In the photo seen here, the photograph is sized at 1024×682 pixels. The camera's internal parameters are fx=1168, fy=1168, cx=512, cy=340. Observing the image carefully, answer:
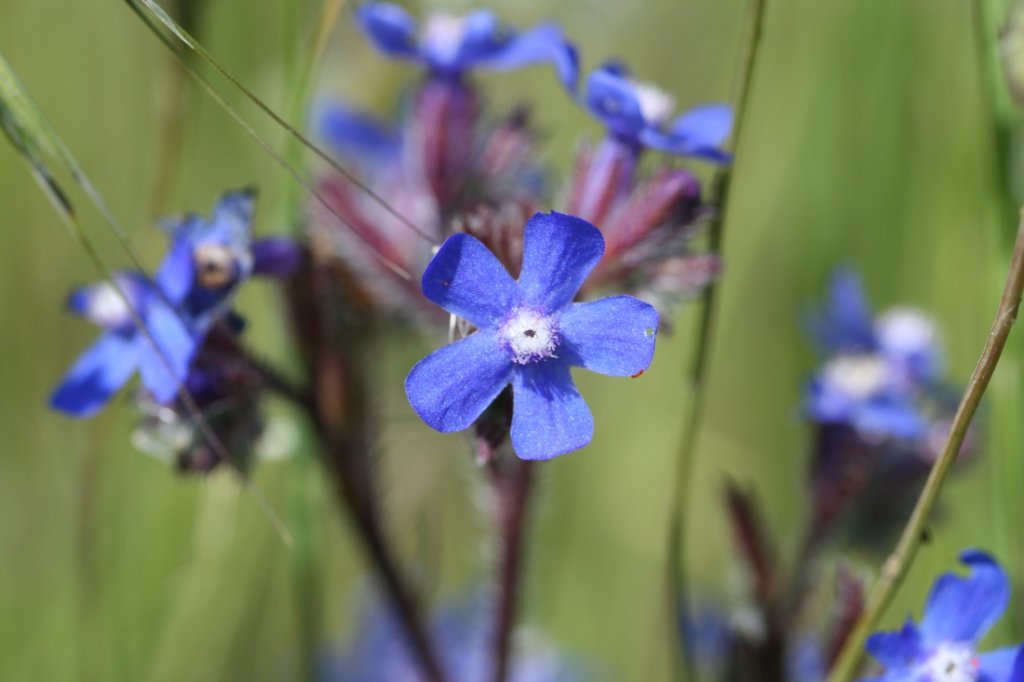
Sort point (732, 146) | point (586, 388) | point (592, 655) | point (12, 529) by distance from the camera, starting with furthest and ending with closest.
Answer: point (586, 388), point (592, 655), point (12, 529), point (732, 146)

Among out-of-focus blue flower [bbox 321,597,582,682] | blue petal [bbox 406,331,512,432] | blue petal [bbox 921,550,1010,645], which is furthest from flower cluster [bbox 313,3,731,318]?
out-of-focus blue flower [bbox 321,597,582,682]

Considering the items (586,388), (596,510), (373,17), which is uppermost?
(586,388)

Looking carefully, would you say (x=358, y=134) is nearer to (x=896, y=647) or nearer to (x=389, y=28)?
(x=389, y=28)

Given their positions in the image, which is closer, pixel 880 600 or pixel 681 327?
pixel 880 600

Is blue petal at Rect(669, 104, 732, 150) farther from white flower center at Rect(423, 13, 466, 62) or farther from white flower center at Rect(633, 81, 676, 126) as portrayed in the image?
white flower center at Rect(423, 13, 466, 62)

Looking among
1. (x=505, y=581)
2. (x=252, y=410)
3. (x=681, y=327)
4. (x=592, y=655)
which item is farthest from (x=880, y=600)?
(x=681, y=327)

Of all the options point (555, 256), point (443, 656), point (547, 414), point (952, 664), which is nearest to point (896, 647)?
point (952, 664)

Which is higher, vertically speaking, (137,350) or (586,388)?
(586,388)

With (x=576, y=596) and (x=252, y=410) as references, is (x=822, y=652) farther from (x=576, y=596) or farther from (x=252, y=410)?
(x=576, y=596)
